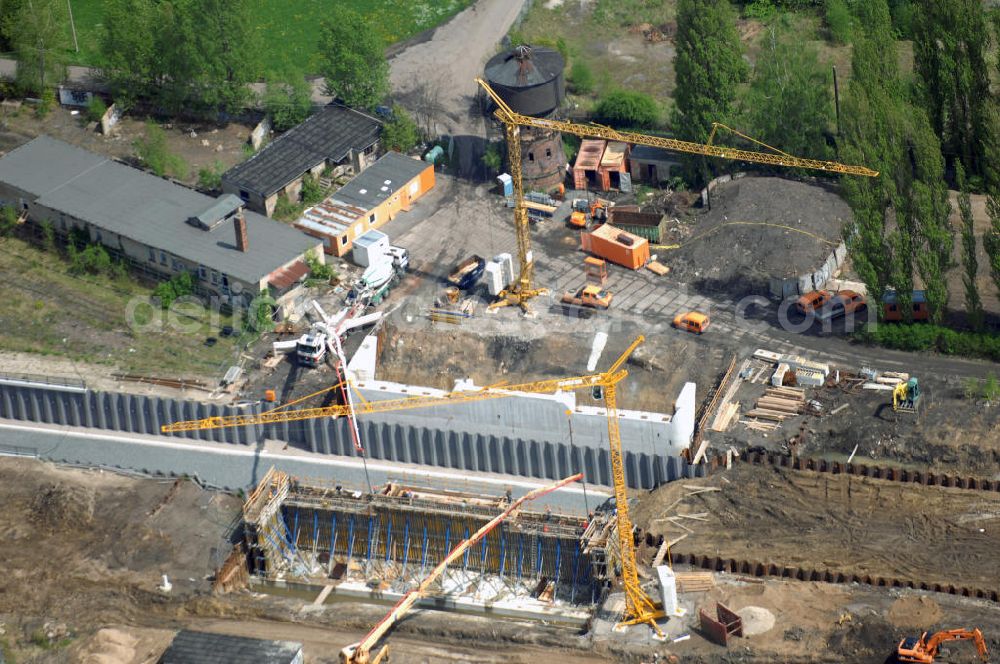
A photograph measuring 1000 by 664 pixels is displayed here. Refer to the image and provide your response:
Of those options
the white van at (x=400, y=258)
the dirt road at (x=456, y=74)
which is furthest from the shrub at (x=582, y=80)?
the white van at (x=400, y=258)

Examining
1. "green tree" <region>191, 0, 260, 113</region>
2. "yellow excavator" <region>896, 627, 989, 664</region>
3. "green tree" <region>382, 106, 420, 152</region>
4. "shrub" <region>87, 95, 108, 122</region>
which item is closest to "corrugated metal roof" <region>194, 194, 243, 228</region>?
"green tree" <region>382, 106, 420, 152</region>

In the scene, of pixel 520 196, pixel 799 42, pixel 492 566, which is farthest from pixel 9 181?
pixel 799 42

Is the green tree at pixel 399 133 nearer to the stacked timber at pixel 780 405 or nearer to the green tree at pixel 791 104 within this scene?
the green tree at pixel 791 104

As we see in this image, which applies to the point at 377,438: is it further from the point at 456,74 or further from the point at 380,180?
the point at 456,74

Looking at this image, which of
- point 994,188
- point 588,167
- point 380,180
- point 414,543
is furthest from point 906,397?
point 380,180

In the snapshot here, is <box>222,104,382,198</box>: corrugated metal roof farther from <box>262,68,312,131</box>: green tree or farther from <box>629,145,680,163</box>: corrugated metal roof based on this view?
<box>629,145,680,163</box>: corrugated metal roof
